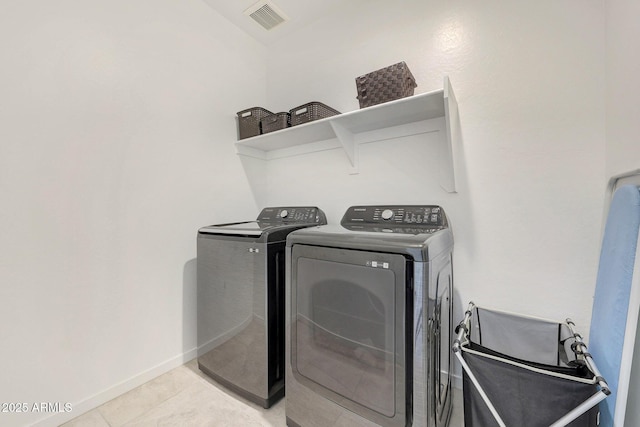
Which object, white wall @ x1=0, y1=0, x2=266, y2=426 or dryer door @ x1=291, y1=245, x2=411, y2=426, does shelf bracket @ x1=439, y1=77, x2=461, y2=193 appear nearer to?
dryer door @ x1=291, y1=245, x2=411, y2=426

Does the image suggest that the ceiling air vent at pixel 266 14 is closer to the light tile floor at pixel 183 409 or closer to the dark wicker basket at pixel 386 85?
the dark wicker basket at pixel 386 85

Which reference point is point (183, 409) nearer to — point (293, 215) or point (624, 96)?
point (293, 215)

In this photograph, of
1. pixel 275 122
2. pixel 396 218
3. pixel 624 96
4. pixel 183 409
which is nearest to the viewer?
pixel 624 96

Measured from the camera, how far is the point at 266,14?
7.04 ft

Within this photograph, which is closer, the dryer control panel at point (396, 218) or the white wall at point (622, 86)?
the white wall at point (622, 86)

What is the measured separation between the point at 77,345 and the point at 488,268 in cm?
232

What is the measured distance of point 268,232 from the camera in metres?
1.42

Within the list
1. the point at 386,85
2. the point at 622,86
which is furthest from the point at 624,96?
the point at 386,85

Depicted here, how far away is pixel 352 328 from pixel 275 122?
62.8 inches

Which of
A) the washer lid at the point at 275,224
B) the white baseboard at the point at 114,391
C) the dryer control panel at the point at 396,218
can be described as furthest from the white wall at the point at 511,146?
the white baseboard at the point at 114,391

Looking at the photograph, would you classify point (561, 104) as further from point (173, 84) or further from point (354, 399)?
point (173, 84)

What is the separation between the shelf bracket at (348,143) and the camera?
70.0 inches

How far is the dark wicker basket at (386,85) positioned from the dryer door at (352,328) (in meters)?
0.99

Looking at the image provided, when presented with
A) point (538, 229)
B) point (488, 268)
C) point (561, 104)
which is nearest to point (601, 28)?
point (561, 104)
